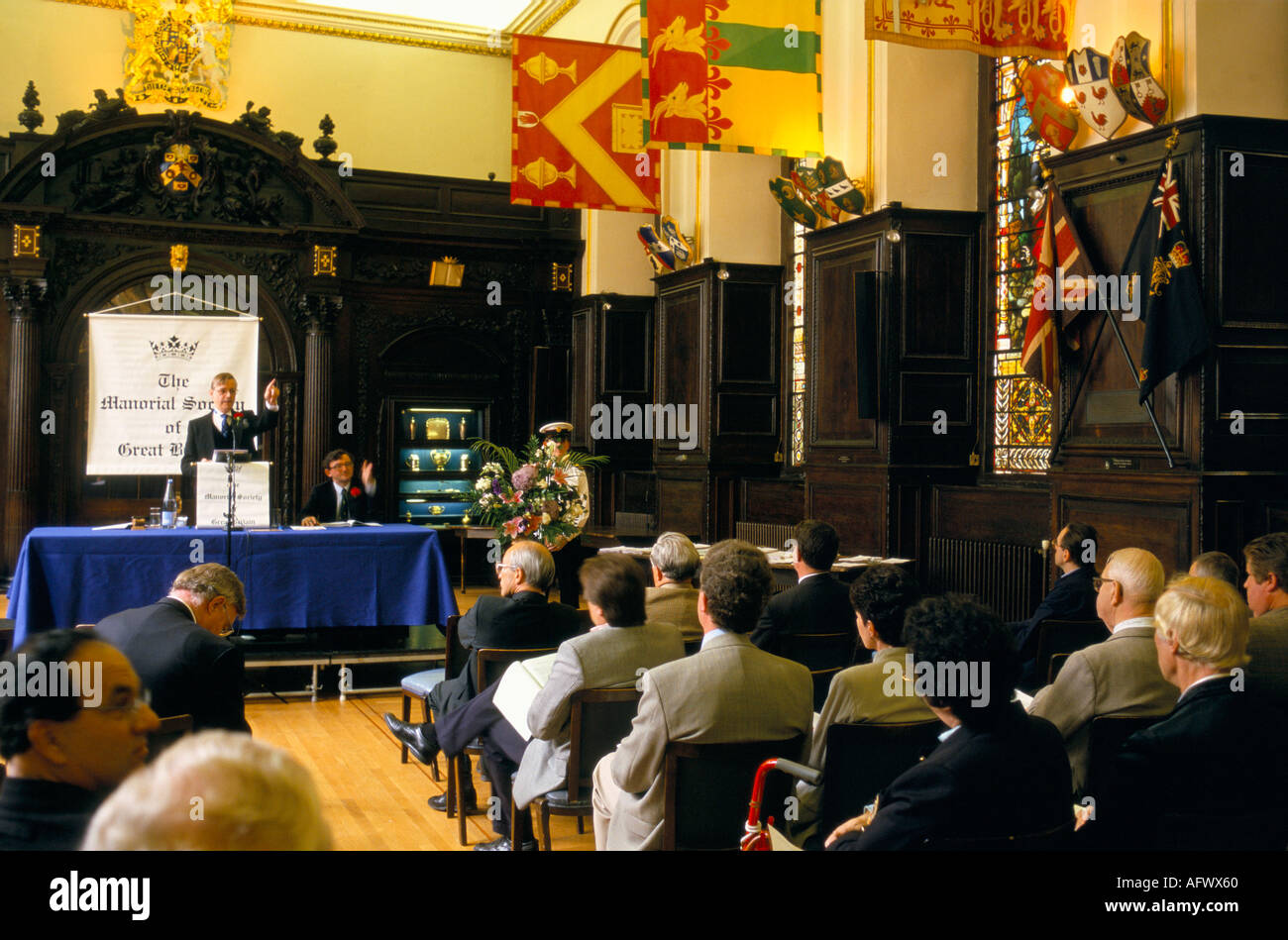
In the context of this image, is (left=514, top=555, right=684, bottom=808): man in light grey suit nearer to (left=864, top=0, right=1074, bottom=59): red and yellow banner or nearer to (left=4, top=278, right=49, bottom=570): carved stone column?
(left=864, top=0, right=1074, bottom=59): red and yellow banner

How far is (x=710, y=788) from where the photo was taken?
2.84 metres

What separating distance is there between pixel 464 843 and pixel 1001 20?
4.91 metres

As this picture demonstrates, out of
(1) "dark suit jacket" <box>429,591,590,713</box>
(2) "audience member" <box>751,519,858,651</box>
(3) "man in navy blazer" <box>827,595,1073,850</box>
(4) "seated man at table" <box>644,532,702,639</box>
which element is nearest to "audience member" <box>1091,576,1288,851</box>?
(3) "man in navy blazer" <box>827,595,1073,850</box>

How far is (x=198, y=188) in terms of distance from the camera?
11.3 metres

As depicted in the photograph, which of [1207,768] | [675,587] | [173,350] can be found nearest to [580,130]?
[173,350]

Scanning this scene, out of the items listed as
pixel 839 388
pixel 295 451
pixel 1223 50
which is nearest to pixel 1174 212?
pixel 1223 50

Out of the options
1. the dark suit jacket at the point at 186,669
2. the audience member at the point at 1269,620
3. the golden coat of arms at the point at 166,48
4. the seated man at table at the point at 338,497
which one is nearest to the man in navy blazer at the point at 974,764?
the audience member at the point at 1269,620

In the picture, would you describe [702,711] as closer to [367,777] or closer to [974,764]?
[974,764]

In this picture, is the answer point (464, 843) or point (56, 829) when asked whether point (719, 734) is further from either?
point (464, 843)

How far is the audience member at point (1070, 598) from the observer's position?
4867 millimetres

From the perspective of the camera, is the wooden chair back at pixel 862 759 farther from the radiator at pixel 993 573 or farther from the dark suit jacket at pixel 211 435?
the dark suit jacket at pixel 211 435

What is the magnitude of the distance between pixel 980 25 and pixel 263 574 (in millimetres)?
5067
